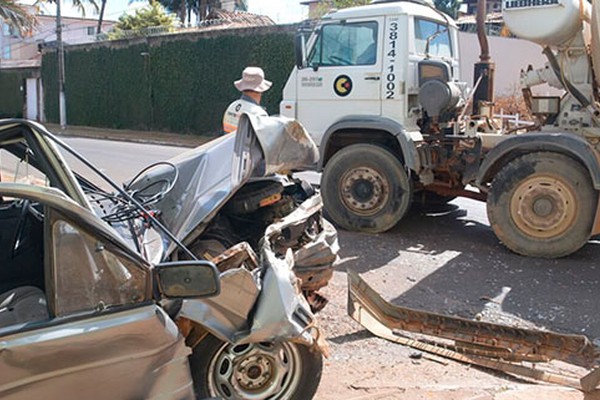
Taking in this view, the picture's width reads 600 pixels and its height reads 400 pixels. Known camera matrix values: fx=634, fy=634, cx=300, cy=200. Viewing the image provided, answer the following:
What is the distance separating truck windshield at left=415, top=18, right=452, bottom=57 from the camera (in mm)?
8036

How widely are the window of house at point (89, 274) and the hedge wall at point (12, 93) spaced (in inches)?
1494

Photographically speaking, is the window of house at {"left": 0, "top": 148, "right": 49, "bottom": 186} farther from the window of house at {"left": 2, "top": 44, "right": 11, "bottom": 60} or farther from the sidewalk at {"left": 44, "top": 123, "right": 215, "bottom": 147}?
the window of house at {"left": 2, "top": 44, "right": 11, "bottom": 60}

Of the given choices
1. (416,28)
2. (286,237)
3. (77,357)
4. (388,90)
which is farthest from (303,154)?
(416,28)

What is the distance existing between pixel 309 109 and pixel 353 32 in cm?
113

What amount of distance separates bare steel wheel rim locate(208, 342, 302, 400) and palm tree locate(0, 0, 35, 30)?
23988mm

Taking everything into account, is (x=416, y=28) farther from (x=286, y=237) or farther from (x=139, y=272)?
(x=139, y=272)

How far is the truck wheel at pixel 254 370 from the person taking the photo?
3.16 metres

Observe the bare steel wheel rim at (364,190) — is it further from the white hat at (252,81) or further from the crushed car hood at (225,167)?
the crushed car hood at (225,167)

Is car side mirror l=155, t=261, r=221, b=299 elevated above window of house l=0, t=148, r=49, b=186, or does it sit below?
below

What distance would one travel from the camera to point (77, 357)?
7.50 feet

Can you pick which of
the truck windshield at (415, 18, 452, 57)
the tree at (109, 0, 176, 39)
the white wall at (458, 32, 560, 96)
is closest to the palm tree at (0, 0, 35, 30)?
the tree at (109, 0, 176, 39)

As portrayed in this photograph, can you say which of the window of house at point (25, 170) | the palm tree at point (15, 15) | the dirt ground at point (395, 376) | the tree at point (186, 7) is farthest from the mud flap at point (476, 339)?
the tree at point (186, 7)

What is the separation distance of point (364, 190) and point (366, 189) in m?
0.03

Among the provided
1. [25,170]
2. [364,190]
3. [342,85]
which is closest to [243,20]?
[342,85]
